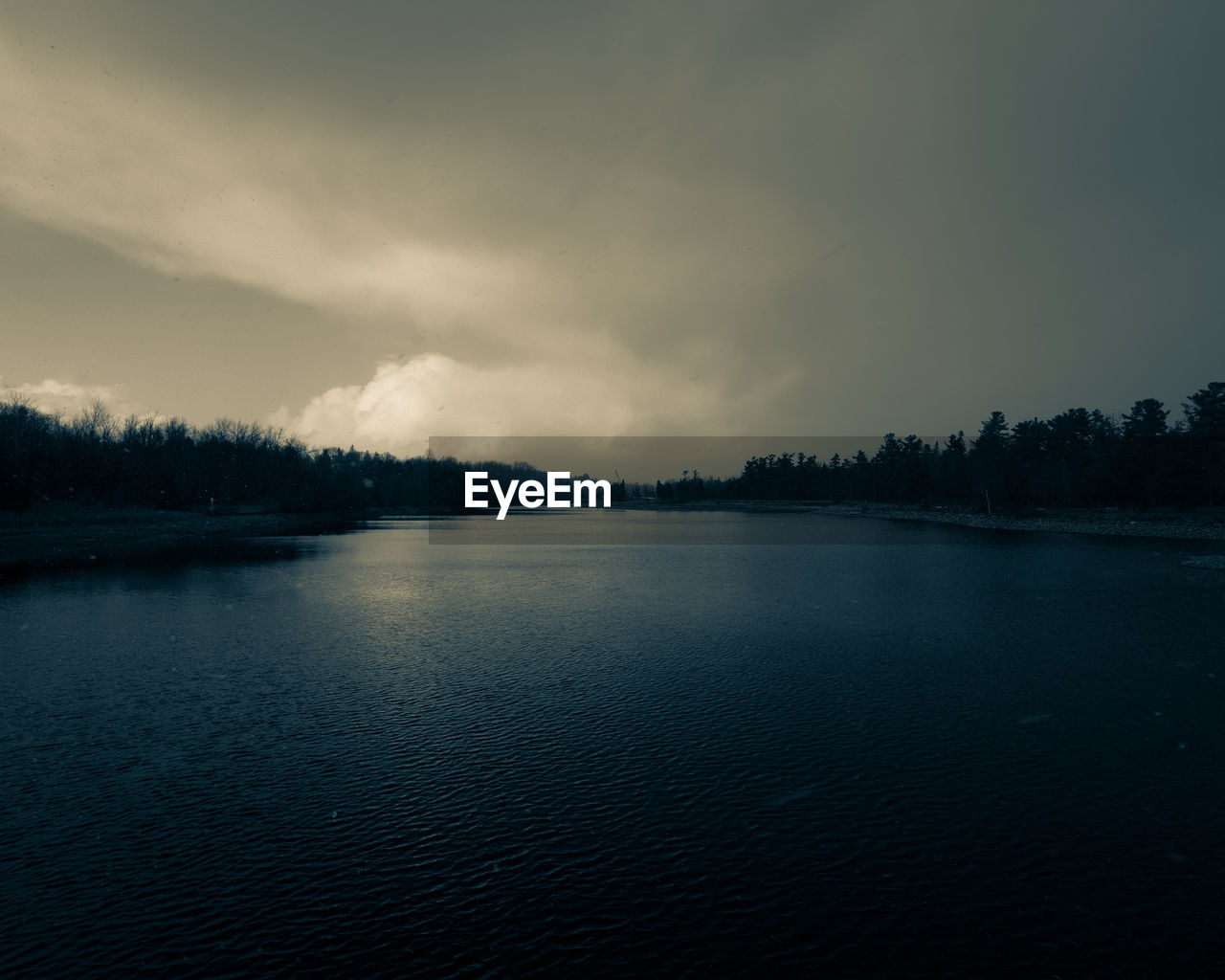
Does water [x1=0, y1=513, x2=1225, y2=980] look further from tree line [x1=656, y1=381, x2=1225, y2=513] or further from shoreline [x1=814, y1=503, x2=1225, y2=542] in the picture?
tree line [x1=656, y1=381, x2=1225, y2=513]

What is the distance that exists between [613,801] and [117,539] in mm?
96803

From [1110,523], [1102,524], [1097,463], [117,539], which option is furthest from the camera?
[1097,463]

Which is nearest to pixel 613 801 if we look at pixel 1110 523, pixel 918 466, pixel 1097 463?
pixel 1110 523

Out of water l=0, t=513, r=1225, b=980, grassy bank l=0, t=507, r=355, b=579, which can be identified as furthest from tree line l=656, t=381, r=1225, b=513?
grassy bank l=0, t=507, r=355, b=579

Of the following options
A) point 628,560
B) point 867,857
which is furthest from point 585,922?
point 628,560

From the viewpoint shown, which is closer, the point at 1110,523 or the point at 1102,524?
the point at 1110,523

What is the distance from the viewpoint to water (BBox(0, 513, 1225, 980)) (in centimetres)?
1034

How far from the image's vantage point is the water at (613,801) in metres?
10.3

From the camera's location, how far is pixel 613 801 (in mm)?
14945

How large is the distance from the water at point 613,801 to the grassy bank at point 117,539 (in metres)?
42.4

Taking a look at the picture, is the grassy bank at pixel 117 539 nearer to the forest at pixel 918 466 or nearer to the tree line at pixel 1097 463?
the forest at pixel 918 466

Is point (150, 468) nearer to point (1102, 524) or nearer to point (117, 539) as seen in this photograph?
point (117, 539)

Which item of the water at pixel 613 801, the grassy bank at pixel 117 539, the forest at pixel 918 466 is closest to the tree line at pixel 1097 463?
the forest at pixel 918 466

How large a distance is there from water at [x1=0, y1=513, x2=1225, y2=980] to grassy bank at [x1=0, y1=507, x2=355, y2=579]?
139 ft
